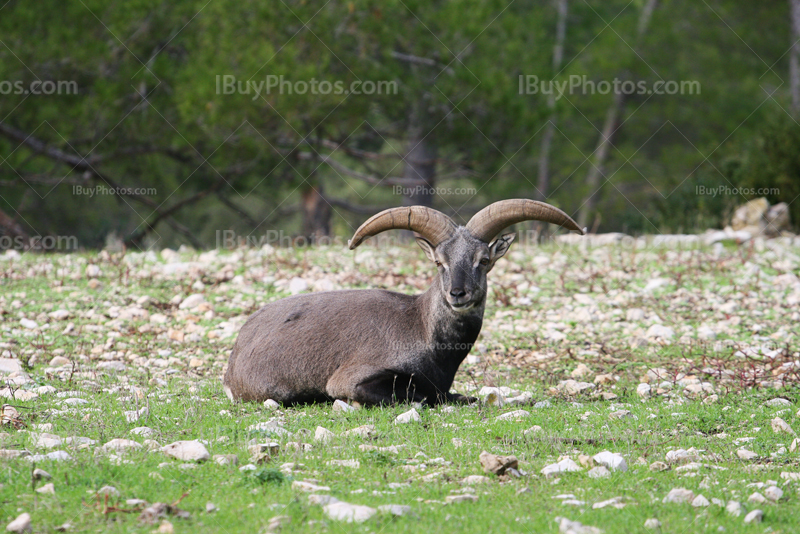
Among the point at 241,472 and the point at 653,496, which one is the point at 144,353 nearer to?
the point at 241,472

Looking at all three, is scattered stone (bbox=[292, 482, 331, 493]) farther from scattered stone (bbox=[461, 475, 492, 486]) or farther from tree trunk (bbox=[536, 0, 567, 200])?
tree trunk (bbox=[536, 0, 567, 200])

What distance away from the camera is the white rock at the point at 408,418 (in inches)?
290

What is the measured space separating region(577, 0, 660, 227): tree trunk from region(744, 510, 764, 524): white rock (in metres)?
27.3

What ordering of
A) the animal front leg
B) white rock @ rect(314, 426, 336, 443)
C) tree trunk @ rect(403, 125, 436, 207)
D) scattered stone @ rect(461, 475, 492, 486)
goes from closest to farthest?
scattered stone @ rect(461, 475, 492, 486), white rock @ rect(314, 426, 336, 443), the animal front leg, tree trunk @ rect(403, 125, 436, 207)

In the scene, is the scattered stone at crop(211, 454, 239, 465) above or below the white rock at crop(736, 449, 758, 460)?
below

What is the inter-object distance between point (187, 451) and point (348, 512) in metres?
1.63

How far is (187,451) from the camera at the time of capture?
5.93 m

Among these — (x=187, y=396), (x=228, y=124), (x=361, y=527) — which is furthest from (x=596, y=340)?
(x=228, y=124)

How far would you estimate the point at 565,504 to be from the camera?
16.9 ft

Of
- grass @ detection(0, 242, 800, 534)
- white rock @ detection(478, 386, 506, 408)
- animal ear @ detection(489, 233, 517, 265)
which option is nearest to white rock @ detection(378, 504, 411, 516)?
grass @ detection(0, 242, 800, 534)

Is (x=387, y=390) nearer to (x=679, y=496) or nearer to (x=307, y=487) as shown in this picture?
(x=307, y=487)

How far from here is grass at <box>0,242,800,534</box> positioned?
16.3 ft

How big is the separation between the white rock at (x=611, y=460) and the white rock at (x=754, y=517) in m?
1.12

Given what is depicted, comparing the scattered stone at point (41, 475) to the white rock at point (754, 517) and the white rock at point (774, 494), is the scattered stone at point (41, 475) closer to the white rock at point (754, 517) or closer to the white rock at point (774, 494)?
the white rock at point (754, 517)
